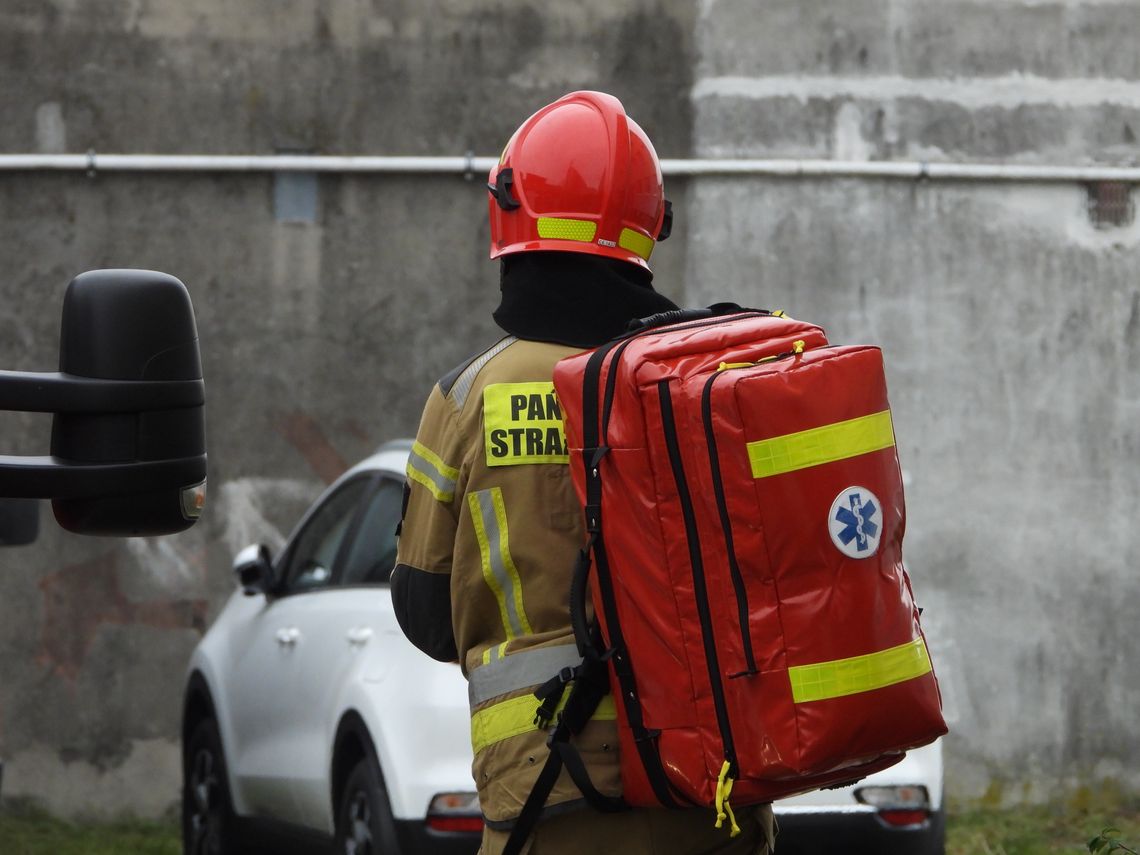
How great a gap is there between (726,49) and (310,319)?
2542 millimetres

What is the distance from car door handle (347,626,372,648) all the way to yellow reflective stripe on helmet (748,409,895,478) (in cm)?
312

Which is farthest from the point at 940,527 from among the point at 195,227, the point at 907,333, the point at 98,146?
the point at 98,146

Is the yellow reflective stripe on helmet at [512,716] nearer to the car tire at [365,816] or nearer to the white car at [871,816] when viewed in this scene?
the car tire at [365,816]

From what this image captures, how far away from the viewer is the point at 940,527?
8.92 meters

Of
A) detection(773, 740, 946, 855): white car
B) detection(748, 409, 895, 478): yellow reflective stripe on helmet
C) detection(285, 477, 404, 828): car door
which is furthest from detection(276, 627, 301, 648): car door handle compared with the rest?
detection(748, 409, 895, 478): yellow reflective stripe on helmet

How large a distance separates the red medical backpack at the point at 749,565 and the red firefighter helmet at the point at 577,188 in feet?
1.22

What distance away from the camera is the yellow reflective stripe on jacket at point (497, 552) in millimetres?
2771

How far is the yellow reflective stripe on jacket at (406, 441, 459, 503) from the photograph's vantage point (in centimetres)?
283

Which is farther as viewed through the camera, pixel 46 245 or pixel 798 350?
pixel 46 245

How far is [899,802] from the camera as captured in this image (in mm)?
5195

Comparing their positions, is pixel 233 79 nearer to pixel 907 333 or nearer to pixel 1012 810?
pixel 907 333

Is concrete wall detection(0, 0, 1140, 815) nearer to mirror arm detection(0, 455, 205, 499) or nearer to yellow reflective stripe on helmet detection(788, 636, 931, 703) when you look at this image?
yellow reflective stripe on helmet detection(788, 636, 931, 703)

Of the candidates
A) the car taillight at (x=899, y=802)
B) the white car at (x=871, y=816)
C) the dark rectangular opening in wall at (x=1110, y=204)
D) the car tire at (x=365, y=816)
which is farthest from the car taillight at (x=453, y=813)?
the dark rectangular opening in wall at (x=1110, y=204)

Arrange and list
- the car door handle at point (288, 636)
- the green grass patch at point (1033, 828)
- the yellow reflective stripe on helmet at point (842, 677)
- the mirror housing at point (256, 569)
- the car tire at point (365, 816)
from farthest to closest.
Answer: the green grass patch at point (1033, 828), the mirror housing at point (256, 569), the car door handle at point (288, 636), the car tire at point (365, 816), the yellow reflective stripe on helmet at point (842, 677)
